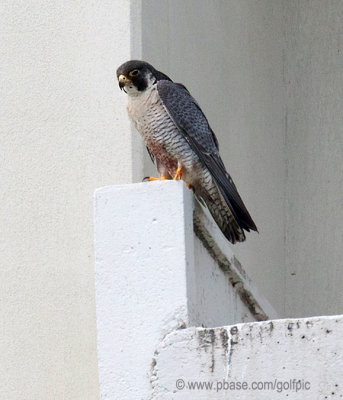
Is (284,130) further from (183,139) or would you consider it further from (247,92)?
(183,139)

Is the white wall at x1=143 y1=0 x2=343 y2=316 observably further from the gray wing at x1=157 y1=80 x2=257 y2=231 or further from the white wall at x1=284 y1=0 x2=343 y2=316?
the gray wing at x1=157 y1=80 x2=257 y2=231

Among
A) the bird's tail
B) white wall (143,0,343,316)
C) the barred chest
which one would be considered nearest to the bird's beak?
the barred chest

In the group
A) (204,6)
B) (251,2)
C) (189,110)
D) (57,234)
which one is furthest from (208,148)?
(251,2)

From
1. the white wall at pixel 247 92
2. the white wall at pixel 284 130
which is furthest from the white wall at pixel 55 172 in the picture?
the white wall at pixel 284 130

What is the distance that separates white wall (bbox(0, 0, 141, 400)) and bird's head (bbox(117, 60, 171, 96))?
320 mm

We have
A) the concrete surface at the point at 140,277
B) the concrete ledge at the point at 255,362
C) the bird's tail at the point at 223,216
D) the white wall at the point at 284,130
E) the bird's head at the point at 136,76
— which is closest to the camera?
the concrete ledge at the point at 255,362

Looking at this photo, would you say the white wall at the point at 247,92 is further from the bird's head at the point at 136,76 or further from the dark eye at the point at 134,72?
the dark eye at the point at 134,72

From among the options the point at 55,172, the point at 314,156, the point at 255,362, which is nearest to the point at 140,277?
the point at 255,362

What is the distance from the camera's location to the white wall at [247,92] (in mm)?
7434

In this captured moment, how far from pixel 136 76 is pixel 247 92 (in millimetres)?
1997

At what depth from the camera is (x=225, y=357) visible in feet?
16.0

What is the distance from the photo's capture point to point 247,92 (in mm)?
8117

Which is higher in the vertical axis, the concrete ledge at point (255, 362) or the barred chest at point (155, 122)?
the barred chest at point (155, 122)

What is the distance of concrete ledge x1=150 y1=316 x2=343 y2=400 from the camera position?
4730mm
